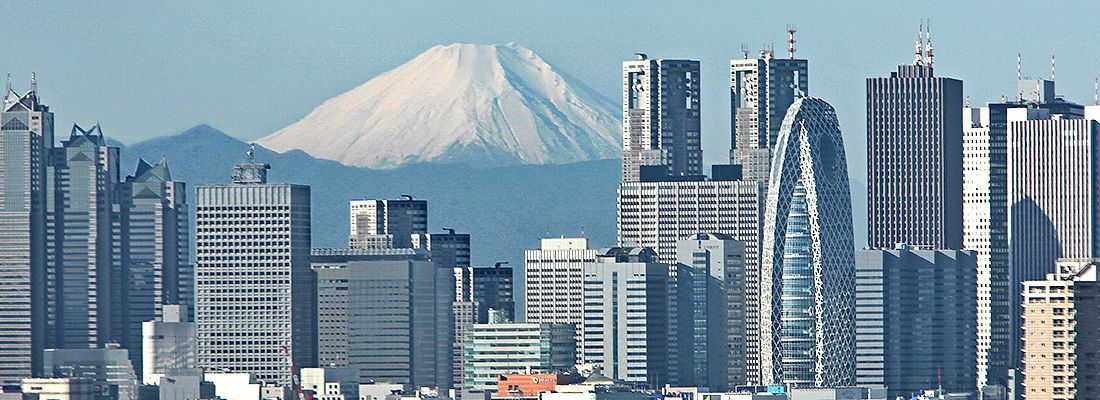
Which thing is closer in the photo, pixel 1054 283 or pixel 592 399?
pixel 1054 283

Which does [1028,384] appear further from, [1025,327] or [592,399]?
[592,399]

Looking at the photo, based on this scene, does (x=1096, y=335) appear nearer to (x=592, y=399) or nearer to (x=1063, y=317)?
(x=1063, y=317)

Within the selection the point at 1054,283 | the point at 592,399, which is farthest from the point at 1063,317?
the point at 592,399

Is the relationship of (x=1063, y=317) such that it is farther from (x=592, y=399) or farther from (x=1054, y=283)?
(x=592, y=399)

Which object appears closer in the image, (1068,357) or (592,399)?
(1068,357)

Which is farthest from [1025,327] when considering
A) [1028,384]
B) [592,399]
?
[592,399]
